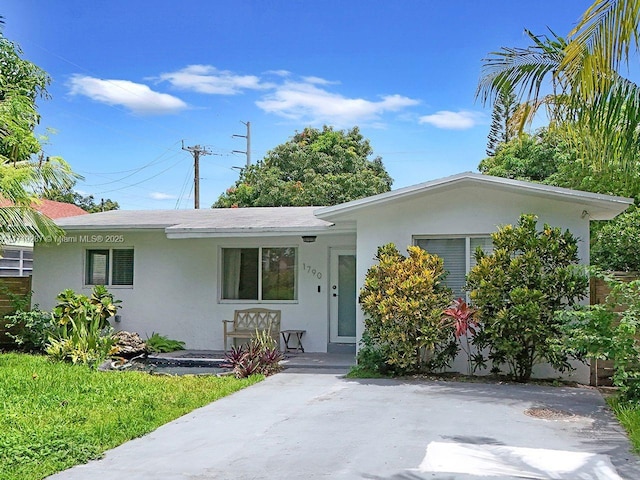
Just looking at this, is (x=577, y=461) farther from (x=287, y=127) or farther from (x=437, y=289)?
(x=287, y=127)

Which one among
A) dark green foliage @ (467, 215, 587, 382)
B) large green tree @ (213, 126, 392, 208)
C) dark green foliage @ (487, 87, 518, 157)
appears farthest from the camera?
dark green foliage @ (487, 87, 518, 157)

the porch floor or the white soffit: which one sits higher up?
the white soffit

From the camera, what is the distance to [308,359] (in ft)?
43.8

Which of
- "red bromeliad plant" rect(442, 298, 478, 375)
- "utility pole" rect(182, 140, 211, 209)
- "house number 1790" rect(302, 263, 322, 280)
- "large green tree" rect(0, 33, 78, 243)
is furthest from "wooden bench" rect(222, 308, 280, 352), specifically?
"utility pole" rect(182, 140, 211, 209)

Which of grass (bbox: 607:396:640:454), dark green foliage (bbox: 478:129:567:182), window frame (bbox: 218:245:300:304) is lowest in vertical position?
grass (bbox: 607:396:640:454)

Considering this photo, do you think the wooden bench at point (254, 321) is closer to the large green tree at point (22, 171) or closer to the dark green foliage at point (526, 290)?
the large green tree at point (22, 171)

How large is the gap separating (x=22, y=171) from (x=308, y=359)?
21.8ft

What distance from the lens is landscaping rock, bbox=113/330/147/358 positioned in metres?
13.7

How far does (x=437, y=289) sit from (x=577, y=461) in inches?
210

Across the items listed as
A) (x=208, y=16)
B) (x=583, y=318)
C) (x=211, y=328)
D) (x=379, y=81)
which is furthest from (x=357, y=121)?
(x=583, y=318)

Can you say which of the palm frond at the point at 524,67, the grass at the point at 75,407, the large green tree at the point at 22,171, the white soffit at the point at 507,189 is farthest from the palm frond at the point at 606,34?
the large green tree at the point at 22,171

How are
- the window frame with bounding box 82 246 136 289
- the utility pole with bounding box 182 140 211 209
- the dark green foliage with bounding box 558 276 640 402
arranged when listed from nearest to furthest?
1. the dark green foliage with bounding box 558 276 640 402
2. the window frame with bounding box 82 246 136 289
3. the utility pole with bounding box 182 140 211 209

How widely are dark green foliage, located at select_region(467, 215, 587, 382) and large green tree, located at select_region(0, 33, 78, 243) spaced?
8.48 m

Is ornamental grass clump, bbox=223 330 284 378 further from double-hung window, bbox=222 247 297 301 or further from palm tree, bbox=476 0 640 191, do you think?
palm tree, bbox=476 0 640 191
